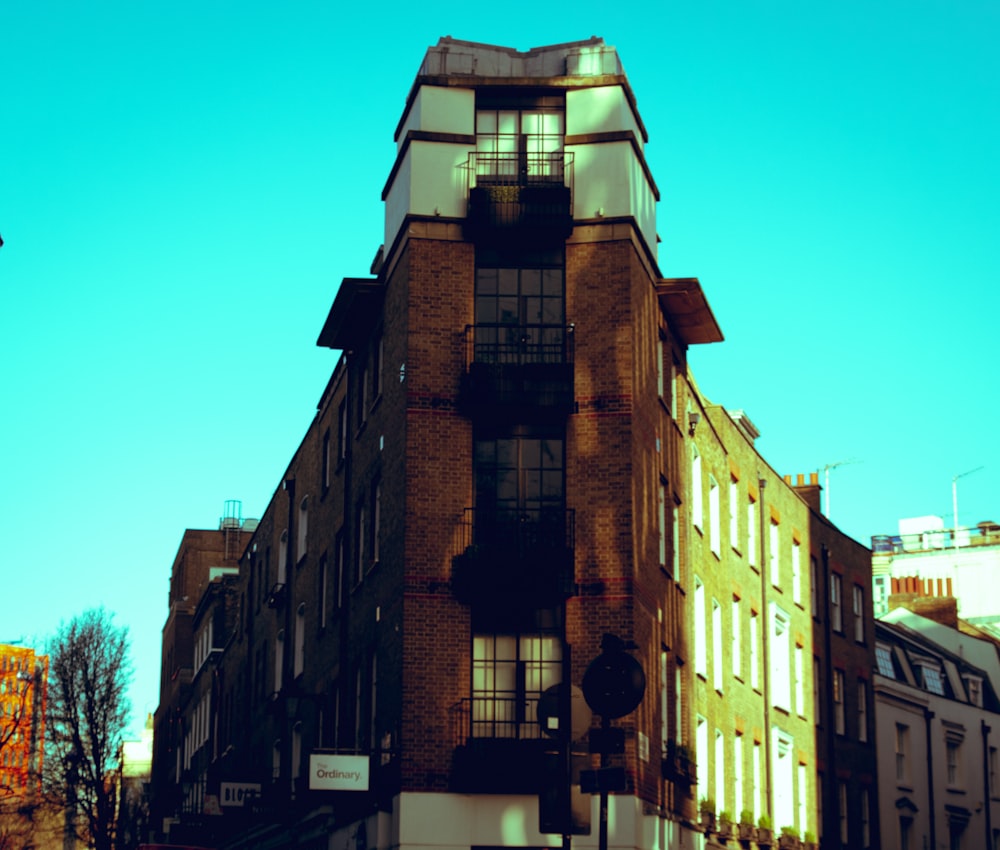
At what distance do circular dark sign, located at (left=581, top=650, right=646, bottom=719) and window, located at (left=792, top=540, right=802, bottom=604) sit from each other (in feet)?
103

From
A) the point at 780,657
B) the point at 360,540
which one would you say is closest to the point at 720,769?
the point at 780,657

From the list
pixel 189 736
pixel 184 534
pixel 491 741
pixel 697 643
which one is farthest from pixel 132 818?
pixel 491 741

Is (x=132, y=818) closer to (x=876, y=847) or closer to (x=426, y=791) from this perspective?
(x=876, y=847)

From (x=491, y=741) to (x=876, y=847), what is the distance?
2487 cm

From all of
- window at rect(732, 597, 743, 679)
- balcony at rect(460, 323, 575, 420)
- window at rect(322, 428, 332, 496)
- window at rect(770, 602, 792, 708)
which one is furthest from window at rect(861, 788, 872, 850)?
balcony at rect(460, 323, 575, 420)

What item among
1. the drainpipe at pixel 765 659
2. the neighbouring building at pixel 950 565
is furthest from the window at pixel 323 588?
the neighbouring building at pixel 950 565

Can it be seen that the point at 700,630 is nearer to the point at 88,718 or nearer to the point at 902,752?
the point at 902,752

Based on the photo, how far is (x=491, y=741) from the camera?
27.4 m

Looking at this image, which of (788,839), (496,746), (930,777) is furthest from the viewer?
(930,777)

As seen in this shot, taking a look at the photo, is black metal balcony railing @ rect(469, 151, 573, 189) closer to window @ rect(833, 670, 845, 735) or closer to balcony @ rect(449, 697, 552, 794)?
balcony @ rect(449, 697, 552, 794)

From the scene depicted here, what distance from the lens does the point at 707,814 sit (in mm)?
33781

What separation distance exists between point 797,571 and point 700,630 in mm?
11157

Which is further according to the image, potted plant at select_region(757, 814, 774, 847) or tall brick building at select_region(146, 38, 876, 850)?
potted plant at select_region(757, 814, 774, 847)

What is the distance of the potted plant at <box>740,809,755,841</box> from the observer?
36.8 metres
